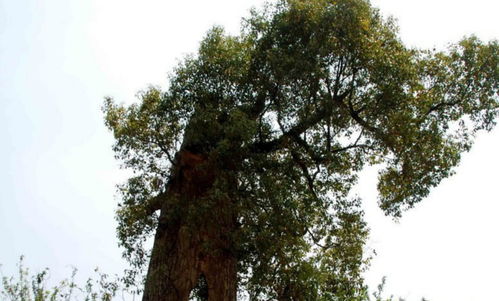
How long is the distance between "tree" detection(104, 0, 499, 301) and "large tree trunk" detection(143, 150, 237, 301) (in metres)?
0.02

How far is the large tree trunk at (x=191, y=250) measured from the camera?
9656mm

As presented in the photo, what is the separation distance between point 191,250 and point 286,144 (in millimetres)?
2667

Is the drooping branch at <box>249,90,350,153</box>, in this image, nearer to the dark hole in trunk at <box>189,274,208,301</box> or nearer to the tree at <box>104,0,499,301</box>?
the tree at <box>104,0,499,301</box>

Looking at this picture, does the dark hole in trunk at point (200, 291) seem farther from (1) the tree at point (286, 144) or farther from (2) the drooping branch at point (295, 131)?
(2) the drooping branch at point (295, 131)

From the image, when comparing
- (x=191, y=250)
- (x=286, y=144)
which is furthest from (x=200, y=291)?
(x=286, y=144)

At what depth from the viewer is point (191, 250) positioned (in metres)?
9.99

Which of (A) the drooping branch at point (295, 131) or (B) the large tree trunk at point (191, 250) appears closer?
(B) the large tree trunk at point (191, 250)

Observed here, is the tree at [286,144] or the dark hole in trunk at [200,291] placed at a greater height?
the tree at [286,144]

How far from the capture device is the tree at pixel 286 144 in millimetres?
9719

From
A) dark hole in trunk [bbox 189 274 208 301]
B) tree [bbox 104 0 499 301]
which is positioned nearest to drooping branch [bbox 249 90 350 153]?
tree [bbox 104 0 499 301]

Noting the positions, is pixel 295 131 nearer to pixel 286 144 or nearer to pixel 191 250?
pixel 286 144

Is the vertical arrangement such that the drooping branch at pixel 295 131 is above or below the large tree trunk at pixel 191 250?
above

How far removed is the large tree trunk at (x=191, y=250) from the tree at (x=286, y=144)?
0.02 meters

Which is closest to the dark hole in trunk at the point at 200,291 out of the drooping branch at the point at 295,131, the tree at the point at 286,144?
the tree at the point at 286,144
